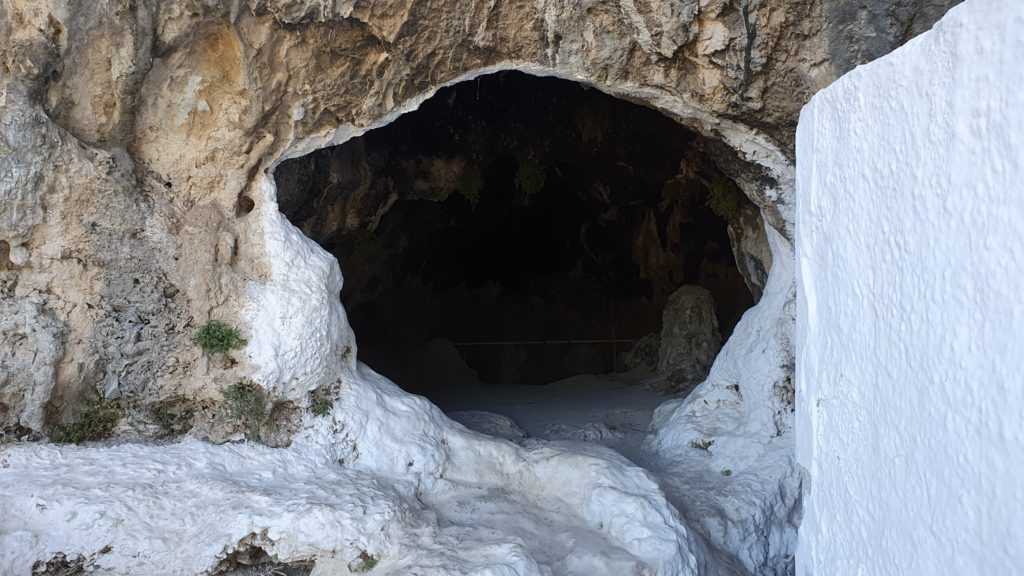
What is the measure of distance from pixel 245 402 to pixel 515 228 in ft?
29.4

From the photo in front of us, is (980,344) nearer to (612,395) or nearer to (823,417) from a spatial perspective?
(823,417)

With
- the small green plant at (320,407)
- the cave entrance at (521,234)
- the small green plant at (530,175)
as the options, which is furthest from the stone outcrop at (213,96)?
the small green plant at (530,175)

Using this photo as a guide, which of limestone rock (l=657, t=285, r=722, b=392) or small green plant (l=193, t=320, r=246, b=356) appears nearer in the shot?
small green plant (l=193, t=320, r=246, b=356)

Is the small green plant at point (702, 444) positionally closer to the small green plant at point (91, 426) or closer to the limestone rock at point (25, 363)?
the small green plant at point (91, 426)

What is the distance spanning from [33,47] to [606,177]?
27.0 ft

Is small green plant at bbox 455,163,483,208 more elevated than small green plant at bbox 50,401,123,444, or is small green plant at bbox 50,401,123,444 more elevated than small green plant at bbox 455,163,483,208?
small green plant at bbox 455,163,483,208

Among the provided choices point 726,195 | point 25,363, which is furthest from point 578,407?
A: point 25,363

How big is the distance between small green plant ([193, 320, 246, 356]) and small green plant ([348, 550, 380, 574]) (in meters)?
1.73

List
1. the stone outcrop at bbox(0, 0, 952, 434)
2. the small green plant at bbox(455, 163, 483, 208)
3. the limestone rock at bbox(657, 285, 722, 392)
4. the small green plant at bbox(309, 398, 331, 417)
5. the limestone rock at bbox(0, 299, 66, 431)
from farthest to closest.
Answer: the limestone rock at bbox(657, 285, 722, 392)
the small green plant at bbox(455, 163, 483, 208)
the small green plant at bbox(309, 398, 331, 417)
the stone outcrop at bbox(0, 0, 952, 434)
the limestone rock at bbox(0, 299, 66, 431)

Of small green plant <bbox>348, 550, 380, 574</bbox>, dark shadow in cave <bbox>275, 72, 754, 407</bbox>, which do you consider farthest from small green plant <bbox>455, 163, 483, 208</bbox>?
small green plant <bbox>348, 550, 380, 574</bbox>

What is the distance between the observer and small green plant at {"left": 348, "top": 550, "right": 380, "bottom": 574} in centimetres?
463

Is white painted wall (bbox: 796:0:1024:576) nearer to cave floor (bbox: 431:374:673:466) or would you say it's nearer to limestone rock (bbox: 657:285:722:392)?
cave floor (bbox: 431:374:673:466)

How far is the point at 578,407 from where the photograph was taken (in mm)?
9336

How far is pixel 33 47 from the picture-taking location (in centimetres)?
468
